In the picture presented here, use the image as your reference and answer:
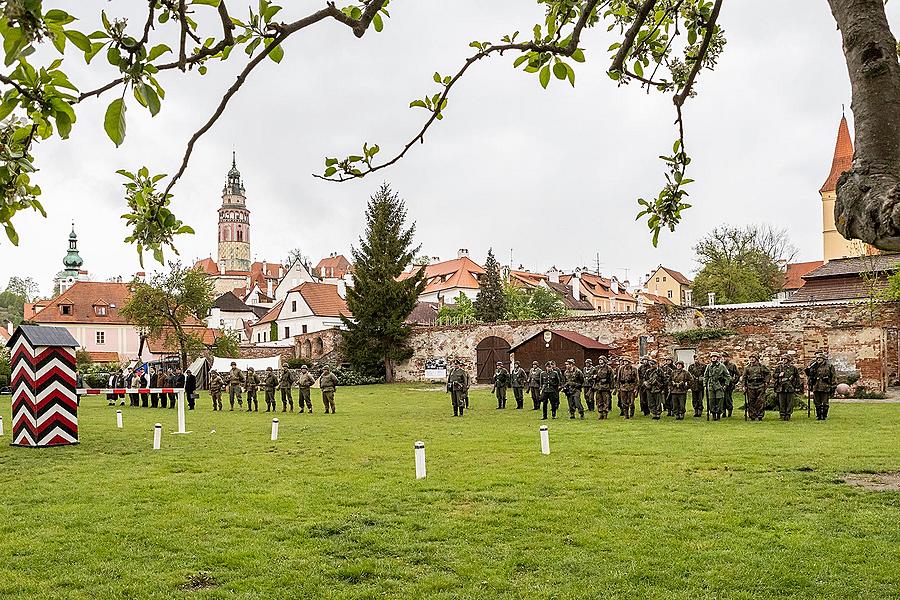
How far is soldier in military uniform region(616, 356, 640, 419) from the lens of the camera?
21688 millimetres

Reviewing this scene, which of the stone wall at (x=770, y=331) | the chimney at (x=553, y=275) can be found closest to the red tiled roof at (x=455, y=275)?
the chimney at (x=553, y=275)

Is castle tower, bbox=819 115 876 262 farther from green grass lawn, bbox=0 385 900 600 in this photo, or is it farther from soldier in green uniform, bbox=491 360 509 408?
green grass lawn, bbox=0 385 900 600

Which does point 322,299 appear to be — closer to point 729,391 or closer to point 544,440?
point 729,391

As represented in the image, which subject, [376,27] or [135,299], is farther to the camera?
[135,299]

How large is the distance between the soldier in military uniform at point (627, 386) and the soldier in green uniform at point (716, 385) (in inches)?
77.3

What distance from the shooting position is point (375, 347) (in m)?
45.1

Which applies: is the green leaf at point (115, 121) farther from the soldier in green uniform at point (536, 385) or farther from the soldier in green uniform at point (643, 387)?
the soldier in green uniform at point (536, 385)

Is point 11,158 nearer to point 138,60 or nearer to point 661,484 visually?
point 138,60

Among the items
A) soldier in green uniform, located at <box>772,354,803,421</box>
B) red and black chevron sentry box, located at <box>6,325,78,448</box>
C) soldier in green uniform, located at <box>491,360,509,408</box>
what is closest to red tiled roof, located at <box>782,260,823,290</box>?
soldier in green uniform, located at <box>491,360,509,408</box>

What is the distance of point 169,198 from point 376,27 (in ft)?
3.47

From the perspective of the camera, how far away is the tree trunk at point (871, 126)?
257 centimetres

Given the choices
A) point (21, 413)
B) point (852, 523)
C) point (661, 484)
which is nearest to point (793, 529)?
point (852, 523)

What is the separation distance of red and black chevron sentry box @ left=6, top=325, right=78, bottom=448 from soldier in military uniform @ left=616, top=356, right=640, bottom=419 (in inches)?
528

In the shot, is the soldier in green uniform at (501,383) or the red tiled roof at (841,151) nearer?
the soldier in green uniform at (501,383)
